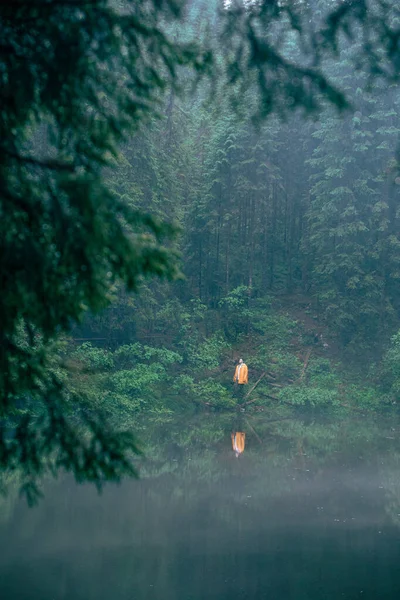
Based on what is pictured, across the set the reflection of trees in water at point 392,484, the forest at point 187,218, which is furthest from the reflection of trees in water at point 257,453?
the forest at point 187,218

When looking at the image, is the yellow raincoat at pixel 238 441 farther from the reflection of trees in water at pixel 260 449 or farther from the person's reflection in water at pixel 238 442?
the reflection of trees in water at pixel 260 449

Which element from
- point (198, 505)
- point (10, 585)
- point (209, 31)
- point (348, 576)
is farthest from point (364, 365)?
point (209, 31)

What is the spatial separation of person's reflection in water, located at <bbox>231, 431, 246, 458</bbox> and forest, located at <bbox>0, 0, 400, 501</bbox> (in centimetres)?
243

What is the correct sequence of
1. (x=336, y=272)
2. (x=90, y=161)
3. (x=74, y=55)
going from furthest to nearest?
Answer: (x=336, y=272) < (x=90, y=161) < (x=74, y=55)

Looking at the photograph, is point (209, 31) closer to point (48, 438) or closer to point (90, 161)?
point (90, 161)

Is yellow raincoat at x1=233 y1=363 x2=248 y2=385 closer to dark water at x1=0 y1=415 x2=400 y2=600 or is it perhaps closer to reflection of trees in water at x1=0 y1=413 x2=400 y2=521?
reflection of trees in water at x1=0 y1=413 x2=400 y2=521

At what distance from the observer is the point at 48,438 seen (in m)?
3.87

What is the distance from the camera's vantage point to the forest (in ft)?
11.1

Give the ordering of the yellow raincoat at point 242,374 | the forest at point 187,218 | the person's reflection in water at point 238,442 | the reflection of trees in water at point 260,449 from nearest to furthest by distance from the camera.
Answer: the forest at point 187,218 → the reflection of trees in water at point 260,449 → the person's reflection in water at point 238,442 → the yellow raincoat at point 242,374

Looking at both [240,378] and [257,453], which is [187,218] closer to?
[240,378]

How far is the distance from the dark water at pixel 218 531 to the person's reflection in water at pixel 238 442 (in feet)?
0.67

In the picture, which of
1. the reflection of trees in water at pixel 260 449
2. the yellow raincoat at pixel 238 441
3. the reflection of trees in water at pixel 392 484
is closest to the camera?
the reflection of trees in water at pixel 392 484

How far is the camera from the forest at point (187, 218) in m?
3.39

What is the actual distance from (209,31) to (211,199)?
21.0 meters
